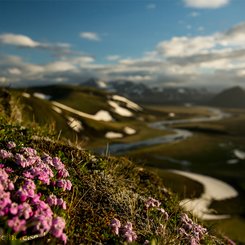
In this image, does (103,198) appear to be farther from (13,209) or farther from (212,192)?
(212,192)

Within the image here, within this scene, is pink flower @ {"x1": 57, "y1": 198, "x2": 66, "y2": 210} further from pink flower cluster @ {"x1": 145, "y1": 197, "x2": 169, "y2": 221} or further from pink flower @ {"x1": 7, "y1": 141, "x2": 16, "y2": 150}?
pink flower cluster @ {"x1": 145, "y1": 197, "x2": 169, "y2": 221}

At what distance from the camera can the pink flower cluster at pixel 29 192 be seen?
6266mm

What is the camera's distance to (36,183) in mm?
7762

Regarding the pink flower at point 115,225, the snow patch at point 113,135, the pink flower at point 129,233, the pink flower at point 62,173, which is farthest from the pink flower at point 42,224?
the snow patch at point 113,135

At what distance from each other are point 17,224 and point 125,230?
227 centimetres

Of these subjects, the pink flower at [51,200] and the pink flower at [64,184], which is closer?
the pink flower at [51,200]

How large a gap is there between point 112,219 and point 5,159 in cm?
257

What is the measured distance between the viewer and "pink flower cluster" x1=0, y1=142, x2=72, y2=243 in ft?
20.6

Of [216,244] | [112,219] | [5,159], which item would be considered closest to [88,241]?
[112,219]

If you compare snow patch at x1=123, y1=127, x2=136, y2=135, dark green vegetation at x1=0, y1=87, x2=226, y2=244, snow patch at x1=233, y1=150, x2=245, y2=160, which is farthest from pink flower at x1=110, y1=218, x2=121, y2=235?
snow patch at x1=123, y1=127, x2=136, y2=135

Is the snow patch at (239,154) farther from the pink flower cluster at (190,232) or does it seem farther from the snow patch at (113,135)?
the pink flower cluster at (190,232)

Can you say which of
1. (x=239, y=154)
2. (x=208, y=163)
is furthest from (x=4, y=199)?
(x=239, y=154)

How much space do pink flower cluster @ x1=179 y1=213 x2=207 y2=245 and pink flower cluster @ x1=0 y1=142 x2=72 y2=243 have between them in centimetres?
269

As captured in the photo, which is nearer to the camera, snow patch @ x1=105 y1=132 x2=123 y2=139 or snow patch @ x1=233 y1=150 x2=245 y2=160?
snow patch @ x1=233 y1=150 x2=245 y2=160
